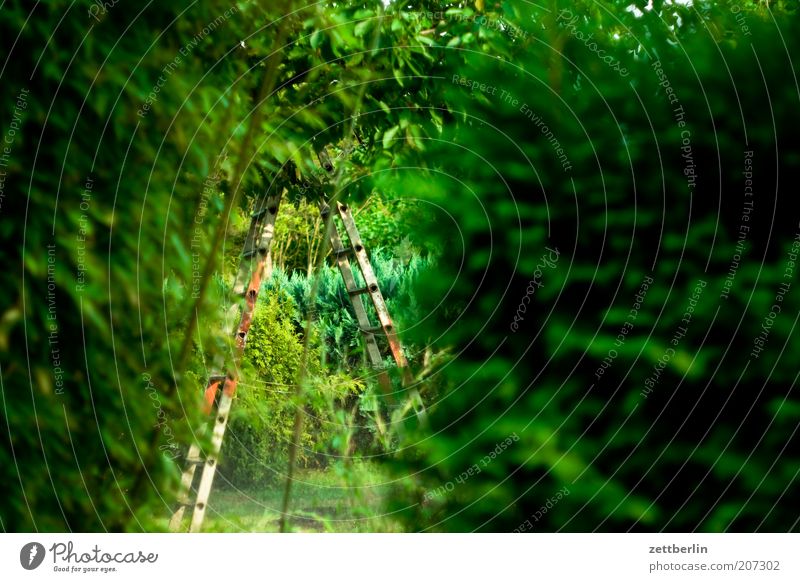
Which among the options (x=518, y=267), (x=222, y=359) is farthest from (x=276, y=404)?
(x=518, y=267)

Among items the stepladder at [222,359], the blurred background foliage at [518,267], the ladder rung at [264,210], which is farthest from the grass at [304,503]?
the blurred background foliage at [518,267]

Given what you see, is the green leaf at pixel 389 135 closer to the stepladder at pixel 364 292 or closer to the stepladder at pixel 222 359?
the stepladder at pixel 364 292

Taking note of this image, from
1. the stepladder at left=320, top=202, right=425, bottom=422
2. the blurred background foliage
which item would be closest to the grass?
the stepladder at left=320, top=202, right=425, bottom=422

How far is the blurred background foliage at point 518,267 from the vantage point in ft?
6.20

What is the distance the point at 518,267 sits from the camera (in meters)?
1.90

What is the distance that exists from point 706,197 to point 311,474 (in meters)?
5.91

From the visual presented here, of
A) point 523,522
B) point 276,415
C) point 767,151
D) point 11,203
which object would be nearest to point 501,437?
point 523,522

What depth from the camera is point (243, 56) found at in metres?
2.40

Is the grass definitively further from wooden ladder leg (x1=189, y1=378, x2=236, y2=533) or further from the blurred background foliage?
the blurred background foliage

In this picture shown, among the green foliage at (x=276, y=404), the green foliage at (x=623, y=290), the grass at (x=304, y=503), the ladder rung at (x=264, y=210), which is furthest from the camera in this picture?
the green foliage at (x=276, y=404)

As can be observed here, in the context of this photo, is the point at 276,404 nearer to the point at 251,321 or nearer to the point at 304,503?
the point at 304,503

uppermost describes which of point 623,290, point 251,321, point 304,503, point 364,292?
point 623,290

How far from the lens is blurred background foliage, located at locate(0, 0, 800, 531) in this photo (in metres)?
1.89

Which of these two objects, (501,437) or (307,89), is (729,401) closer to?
(501,437)
